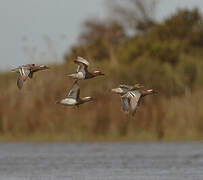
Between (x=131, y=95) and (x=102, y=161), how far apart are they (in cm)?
860

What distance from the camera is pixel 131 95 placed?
938 cm

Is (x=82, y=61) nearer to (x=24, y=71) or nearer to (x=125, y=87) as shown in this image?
(x=24, y=71)

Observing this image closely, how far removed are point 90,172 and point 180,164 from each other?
256cm

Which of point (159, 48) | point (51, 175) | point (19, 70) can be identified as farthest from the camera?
point (159, 48)

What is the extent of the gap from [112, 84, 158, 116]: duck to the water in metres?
4.65

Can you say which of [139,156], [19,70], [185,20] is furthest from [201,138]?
[185,20]

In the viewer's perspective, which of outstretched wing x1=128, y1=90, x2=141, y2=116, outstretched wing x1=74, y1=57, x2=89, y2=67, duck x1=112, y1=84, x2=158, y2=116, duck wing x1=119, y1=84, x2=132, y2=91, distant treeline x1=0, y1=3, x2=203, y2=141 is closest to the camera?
outstretched wing x1=74, y1=57, x2=89, y2=67

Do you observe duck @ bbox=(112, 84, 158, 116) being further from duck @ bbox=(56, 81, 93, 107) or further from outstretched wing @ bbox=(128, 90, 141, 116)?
duck @ bbox=(56, 81, 93, 107)

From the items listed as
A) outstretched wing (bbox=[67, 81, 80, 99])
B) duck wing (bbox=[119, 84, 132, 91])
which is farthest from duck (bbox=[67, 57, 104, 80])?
duck wing (bbox=[119, 84, 132, 91])

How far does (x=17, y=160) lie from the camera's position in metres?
18.2

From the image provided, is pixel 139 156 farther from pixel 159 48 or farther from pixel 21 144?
pixel 159 48

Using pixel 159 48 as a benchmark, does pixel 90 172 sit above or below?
below

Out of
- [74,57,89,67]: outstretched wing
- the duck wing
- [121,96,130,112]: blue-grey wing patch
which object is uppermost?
[74,57,89,67]: outstretched wing

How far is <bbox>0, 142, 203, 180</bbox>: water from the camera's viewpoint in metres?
14.7
